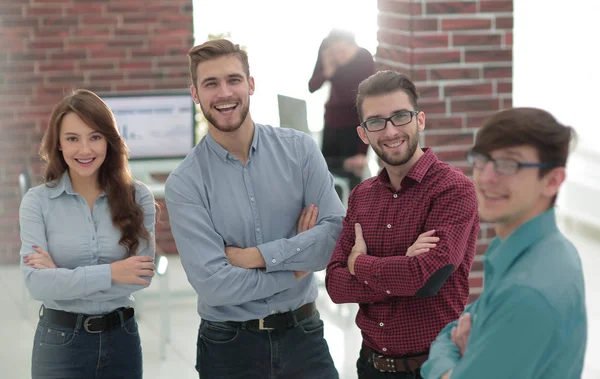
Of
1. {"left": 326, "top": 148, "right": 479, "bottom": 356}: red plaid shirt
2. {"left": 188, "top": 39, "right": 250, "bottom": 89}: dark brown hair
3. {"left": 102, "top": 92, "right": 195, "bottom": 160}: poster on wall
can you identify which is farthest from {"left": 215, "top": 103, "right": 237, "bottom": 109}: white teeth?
{"left": 102, "top": 92, "right": 195, "bottom": 160}: poster on wall

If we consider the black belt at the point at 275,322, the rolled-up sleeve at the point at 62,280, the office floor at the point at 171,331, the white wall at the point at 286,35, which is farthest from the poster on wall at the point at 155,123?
the black belt at the point at 275,322

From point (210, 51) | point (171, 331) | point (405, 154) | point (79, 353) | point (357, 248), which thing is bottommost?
point (171, 331)

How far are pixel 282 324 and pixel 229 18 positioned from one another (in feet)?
10.8

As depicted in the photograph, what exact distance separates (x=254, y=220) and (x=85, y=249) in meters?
0.53

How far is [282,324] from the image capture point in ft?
8.50

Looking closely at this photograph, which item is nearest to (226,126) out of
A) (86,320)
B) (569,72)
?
(86,320)

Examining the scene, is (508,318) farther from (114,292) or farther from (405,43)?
(405,43)

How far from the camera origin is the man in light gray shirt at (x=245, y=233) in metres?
2.55

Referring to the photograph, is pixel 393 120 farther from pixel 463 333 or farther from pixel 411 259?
pixel 463 333

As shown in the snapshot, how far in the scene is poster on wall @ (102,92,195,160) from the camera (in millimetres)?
5230

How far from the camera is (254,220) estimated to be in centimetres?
262

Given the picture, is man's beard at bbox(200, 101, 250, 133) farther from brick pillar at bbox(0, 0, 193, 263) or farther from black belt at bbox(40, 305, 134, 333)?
brick pillar at bbox(0, 0, 193, 263)

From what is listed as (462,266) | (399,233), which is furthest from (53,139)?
(462,266)

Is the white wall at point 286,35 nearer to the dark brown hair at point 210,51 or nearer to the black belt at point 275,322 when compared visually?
the dark brown hair at point 210,51
